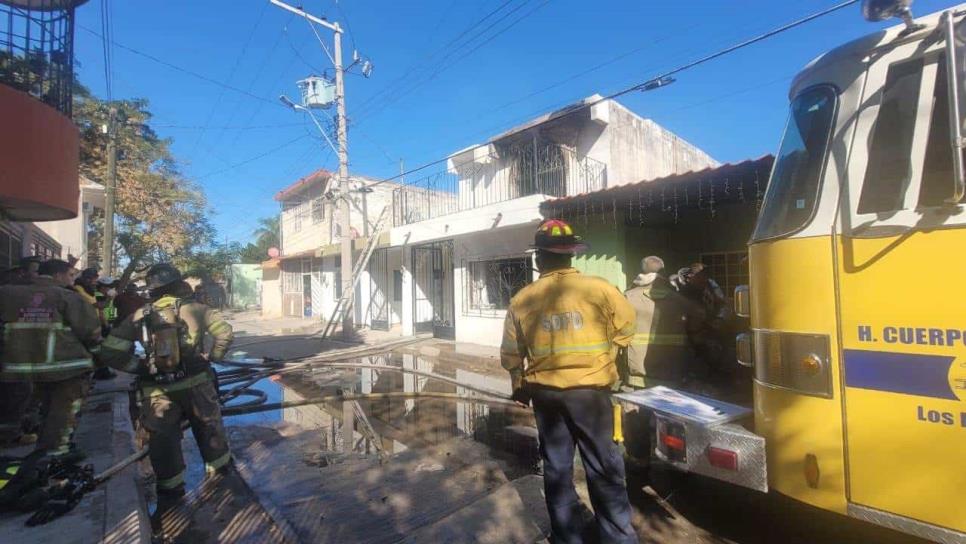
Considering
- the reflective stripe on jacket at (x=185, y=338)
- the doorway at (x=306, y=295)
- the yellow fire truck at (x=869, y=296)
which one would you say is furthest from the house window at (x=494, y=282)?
the doorway at (x=306, y=295)

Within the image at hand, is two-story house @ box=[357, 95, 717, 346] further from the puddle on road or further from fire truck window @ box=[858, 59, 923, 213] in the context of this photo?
fire truck window @ box=[858, 59, 923, 213]

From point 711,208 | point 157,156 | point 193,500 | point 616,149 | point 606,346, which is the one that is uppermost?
point 157,156

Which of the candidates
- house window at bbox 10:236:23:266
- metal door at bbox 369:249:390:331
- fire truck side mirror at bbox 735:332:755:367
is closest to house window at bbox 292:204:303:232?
metal door at bbox 369:249:390:331

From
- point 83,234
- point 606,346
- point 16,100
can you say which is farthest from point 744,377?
point 83,234

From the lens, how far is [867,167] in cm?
211

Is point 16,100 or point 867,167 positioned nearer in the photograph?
point 867,167

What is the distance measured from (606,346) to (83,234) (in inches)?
736

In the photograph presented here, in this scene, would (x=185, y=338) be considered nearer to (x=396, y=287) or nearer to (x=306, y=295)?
(x=396, y=287)

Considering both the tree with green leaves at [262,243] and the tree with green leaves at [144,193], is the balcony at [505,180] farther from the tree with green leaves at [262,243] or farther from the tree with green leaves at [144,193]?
the tree with green leaves at [262,243]

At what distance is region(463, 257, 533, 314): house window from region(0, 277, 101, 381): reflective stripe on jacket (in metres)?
8.13

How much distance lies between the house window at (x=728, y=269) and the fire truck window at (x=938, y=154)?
593 cm

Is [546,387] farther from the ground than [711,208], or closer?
closer

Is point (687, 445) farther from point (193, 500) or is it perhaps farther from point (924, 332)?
point (193, 500)

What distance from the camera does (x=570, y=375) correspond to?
241 cm
